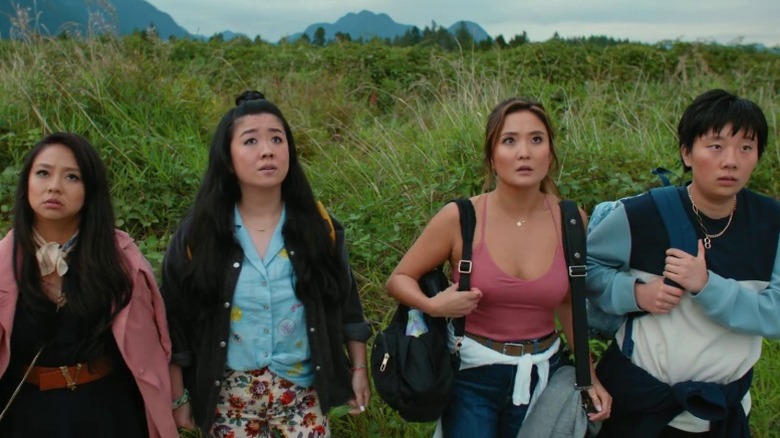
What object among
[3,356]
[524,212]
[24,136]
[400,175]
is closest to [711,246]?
[524,212]

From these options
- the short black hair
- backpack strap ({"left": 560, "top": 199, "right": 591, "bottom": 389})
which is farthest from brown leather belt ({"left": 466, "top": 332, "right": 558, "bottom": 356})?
the short black hair

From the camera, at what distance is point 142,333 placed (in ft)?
6.88

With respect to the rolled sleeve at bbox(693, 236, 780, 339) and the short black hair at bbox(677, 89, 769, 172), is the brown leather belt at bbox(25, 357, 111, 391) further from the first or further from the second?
the short black hair at bbox(677, 89, 769, 172)

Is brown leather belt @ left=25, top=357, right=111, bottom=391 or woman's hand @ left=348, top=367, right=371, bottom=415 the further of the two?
woman's hand @ left=348, top=367, right=371, bottom=415

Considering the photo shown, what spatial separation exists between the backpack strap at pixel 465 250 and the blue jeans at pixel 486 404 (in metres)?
0.15

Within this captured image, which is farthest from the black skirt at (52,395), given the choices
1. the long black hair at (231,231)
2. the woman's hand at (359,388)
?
the woman's hand at (359,388)

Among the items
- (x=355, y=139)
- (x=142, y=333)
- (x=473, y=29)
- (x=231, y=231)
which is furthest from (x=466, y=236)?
(x=473, y=29)

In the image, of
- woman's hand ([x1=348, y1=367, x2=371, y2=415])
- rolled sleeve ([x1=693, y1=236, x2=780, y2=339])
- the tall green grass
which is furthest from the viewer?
the tall green grass

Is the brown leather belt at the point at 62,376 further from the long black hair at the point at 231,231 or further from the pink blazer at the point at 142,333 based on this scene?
the long black hair at the point at 231,231

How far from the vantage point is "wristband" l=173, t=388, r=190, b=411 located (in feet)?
7.38

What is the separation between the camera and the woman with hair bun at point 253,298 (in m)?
2.18

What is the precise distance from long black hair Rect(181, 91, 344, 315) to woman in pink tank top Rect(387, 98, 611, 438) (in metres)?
0.27

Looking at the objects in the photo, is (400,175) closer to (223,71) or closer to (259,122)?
(259,122)

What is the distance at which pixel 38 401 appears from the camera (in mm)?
2035
